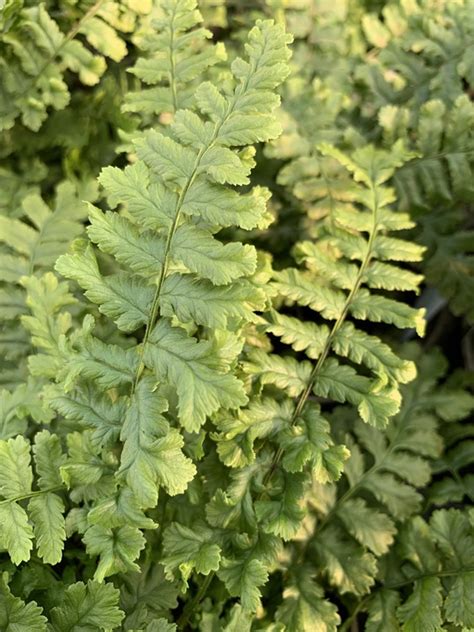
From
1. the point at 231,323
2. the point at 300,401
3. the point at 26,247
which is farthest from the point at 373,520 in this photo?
the point at 26,247

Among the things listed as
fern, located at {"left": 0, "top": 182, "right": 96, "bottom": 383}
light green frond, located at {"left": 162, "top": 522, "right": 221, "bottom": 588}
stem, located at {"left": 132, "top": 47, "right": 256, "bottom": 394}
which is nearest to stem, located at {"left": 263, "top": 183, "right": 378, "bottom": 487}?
light green frond, located at {"left": 162, "top": 522, "right": 221, "bottom": 588}

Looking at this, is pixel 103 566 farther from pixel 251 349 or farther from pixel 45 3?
pixel 45 3

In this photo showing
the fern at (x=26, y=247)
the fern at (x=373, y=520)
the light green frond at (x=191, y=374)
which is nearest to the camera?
the light green frond at (x=191, y=374)

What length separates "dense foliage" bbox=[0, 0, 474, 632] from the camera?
0.94 m

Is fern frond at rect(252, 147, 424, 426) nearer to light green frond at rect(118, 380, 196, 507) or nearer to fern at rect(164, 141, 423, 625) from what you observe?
fern at rect(164, 141, 423, 625)

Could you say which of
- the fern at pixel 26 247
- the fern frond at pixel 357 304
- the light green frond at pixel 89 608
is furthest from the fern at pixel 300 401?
the fern at pixel 26 247

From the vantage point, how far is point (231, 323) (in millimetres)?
1008


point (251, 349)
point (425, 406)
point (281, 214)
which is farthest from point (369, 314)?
point (281, 214)

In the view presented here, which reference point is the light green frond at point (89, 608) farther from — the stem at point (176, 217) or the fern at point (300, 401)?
the stem at point (176, 217)

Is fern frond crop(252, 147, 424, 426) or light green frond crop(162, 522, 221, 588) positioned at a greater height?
fern frond crop(252, 147, 424, 426)

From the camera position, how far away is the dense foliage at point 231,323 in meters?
0.94

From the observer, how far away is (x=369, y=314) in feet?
3.74

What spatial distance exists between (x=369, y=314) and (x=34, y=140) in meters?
0.81

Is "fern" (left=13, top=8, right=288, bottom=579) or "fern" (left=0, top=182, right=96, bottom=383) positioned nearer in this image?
"fern" (left=13, top=8, right=288, bottom=579)
